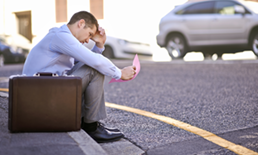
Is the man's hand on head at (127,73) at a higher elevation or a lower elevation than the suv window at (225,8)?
lower

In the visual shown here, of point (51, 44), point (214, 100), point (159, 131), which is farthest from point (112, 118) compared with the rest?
point (214, 100)

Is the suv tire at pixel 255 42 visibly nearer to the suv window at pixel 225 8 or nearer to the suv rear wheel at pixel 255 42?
the suv rear wheel at pixel 255 42

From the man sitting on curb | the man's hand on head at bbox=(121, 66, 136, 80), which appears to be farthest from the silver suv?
the man sitting on curb

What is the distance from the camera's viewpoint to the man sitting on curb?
250 centimetres

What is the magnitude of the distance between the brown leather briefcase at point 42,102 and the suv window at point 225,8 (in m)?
8.21

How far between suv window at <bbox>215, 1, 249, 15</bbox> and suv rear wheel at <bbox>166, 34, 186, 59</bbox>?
53.0 inches

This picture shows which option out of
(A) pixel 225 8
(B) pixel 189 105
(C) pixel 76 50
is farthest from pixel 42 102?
(A) pixel 225 8

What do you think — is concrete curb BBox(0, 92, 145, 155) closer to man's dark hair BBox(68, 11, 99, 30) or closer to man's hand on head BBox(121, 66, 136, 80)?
man's hand on head BBox(121, 66, 136, 80)

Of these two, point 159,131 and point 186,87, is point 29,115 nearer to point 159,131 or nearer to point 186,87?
point 159,131

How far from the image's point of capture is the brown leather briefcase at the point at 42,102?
2.25 metres

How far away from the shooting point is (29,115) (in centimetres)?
229

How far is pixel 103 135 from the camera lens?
2.69 m

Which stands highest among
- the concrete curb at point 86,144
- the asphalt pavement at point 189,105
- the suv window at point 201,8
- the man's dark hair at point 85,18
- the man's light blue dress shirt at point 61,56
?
the suv window at point 201,8

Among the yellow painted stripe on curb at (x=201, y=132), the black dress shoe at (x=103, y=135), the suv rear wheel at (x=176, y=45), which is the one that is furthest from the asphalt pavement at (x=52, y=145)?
the suv rear wheel at (x=176, y=45)
